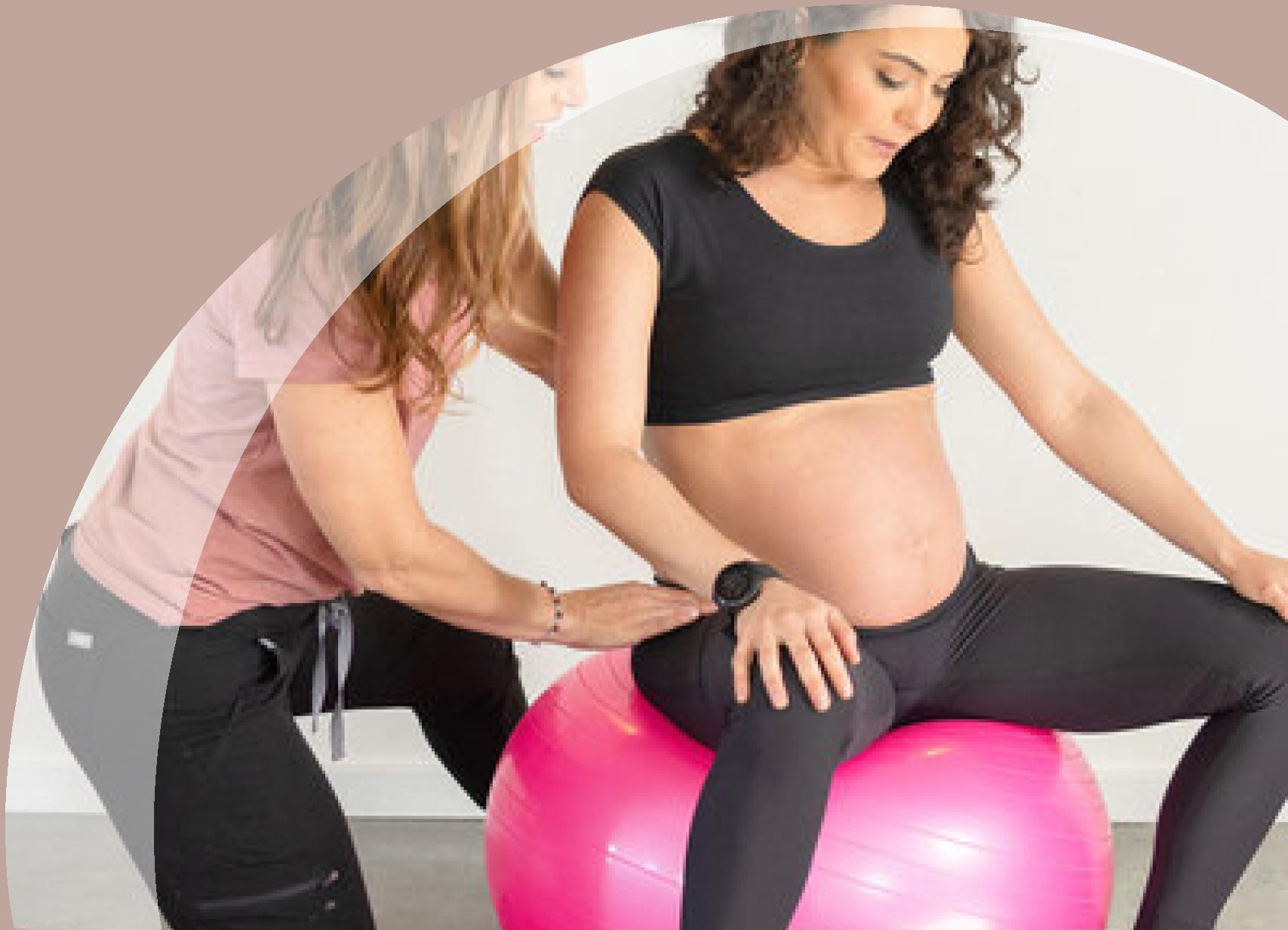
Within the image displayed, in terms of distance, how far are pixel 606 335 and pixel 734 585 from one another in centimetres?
24

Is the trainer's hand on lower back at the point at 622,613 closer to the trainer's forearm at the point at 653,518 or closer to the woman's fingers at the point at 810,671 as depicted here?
the trainer's forearm at the point at 653,518

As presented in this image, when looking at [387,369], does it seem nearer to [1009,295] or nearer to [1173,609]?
[1009,295]

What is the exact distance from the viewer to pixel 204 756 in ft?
6.63

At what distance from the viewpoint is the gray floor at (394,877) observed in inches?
81.7

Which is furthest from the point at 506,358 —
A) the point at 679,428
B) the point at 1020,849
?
the point at 1020,849

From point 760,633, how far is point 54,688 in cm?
69

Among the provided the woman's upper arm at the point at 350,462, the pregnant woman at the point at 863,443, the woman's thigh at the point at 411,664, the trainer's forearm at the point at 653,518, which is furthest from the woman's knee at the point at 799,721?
the woman's thigh at the point at 411,664

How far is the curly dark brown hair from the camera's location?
1.93 m

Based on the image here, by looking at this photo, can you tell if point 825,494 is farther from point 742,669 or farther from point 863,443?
point 742,669

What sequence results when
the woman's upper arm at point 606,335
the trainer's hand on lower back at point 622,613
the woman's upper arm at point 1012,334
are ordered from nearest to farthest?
the woman's upper arm at point 606,335, the trainer's hand on lower back at point 622,613, the woman's upper arm at point 1012,334

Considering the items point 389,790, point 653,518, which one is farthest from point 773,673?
point 389,790

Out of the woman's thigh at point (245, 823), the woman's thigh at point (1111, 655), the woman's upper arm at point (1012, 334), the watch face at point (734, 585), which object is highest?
the woman's upper arm at point (1012, 334)

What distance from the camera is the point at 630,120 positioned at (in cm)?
201

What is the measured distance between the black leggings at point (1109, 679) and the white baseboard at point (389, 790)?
11cm
